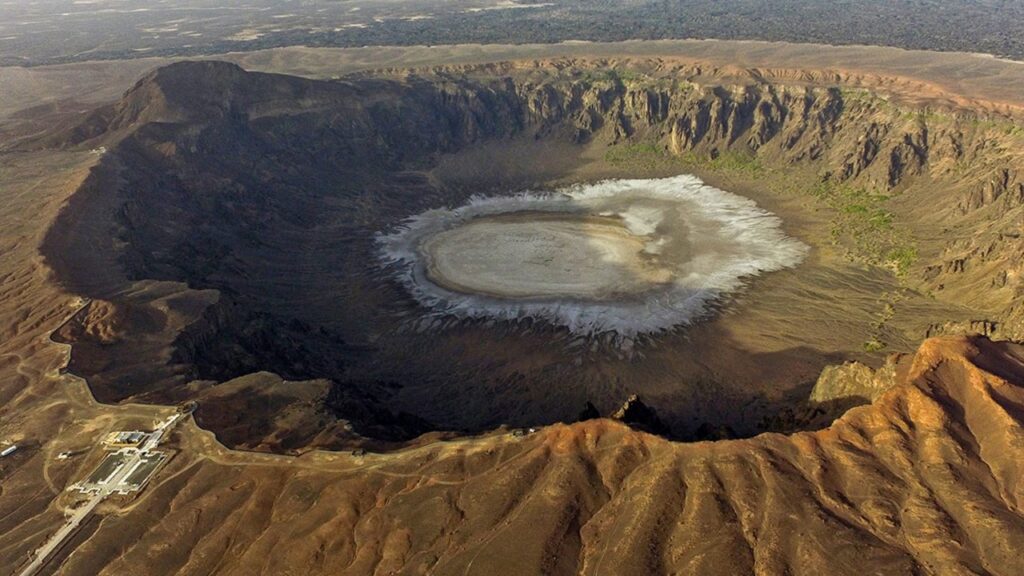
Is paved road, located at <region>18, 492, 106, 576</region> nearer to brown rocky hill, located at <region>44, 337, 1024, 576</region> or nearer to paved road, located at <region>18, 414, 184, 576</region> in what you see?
paved road, located at <region>18, 414, 184, 576</region>

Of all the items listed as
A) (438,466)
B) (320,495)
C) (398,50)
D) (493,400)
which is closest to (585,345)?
(493,400)

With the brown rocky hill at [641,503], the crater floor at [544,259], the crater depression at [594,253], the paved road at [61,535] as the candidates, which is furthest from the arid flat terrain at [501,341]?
the crater floor at [544,259]

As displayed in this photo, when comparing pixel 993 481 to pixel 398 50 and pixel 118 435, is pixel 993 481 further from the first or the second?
pixel 398 50

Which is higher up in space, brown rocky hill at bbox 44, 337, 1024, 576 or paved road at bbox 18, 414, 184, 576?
brown rocky hill at bbox 44, 337, 1024, 576

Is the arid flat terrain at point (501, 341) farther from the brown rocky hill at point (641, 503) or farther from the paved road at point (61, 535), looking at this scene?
the paved road at point (61, 535)

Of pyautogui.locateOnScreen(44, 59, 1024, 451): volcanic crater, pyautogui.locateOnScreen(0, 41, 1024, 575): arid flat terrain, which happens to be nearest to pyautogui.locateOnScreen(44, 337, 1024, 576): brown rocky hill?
pyautogui.locateOnScreen(0, 41, 1024, 575): arid flat terrain

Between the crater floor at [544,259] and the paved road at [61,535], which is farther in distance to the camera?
the crater floor at [544,259]
